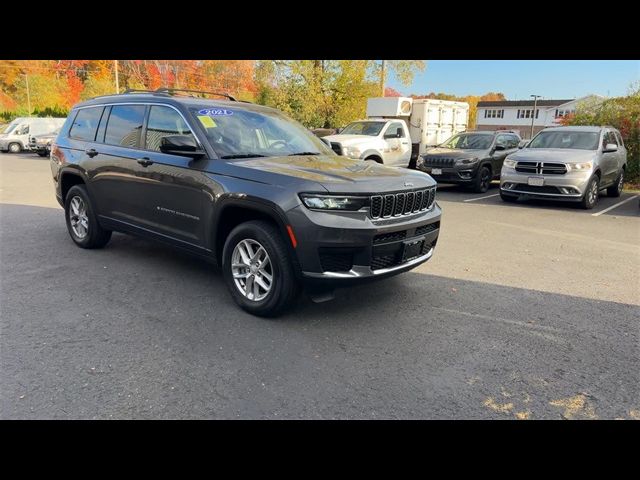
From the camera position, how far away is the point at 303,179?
4031 mm

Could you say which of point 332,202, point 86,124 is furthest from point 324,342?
point 86,124

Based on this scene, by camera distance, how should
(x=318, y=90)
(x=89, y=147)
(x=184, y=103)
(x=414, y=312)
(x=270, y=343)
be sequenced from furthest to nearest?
(x=318, y=90) < (x=89, y=147) < (x=184, y=103) < (x=414, y=312) < (x=270, y=343)

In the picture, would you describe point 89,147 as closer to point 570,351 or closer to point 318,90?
point 570,351

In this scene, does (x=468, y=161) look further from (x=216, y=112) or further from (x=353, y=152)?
(x=216, y=112)

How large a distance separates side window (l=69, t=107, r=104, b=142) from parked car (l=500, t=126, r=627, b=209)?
29.4ft

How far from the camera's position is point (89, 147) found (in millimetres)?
6184

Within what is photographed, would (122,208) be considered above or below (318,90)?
below

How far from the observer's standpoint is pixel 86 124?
6414 mm

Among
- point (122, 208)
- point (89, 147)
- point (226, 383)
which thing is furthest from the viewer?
point (89, 147)

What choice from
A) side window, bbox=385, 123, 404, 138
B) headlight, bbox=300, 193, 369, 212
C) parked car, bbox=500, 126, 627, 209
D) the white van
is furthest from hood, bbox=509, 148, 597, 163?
the white van
